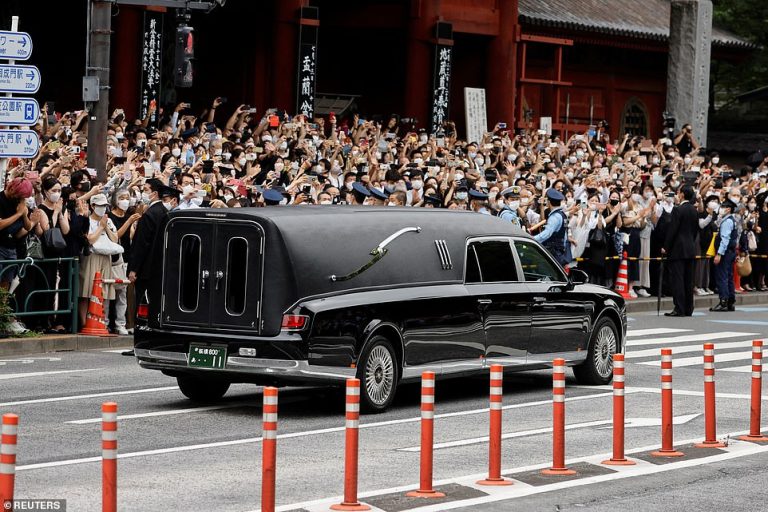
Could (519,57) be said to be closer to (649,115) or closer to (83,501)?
(649,115)

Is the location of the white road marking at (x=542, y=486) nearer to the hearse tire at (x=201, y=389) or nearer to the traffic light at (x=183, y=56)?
the hearse tire at (x=201, y=389)

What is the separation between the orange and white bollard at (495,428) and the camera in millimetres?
10273

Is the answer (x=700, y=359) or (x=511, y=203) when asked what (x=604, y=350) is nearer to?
(x=700, y=359)

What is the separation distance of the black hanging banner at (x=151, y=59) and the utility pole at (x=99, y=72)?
924 cm

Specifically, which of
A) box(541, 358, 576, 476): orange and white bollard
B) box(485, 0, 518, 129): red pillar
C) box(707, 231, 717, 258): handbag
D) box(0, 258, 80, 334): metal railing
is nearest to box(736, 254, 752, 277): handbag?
box(707, 231, 717, 258): handbag

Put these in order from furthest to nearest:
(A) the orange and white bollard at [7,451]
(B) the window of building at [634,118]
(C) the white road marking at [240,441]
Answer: (B) the window of building at [634,118] → (C) the white road marking at [240,441] → (A) the orange and white bollard at [7,451]

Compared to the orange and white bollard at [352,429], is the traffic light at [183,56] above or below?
above

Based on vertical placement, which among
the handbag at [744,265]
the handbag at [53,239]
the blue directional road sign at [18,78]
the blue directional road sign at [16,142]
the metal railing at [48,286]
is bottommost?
the metal railing at [48,286]

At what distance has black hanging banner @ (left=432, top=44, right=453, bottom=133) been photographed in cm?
3756

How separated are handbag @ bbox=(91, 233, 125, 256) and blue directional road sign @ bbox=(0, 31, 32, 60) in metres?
2.52

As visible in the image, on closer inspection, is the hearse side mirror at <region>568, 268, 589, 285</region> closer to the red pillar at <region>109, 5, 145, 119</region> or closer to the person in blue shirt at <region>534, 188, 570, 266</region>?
the person in blue shirt at <region>534, 188, 570, 266</region>

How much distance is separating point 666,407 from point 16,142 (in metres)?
10.8

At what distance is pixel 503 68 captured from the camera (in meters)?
40.3

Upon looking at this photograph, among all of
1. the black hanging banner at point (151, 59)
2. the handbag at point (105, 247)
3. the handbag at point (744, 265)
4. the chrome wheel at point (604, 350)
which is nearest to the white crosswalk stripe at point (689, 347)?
the chrome wheel at point (604, 350)
